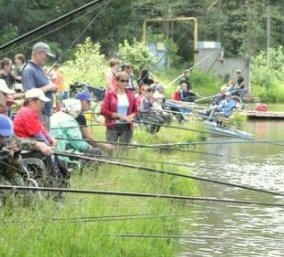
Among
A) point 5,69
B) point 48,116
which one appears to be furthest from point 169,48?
point 48,116

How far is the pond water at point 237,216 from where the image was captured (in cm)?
904

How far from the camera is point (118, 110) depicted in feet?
39.0

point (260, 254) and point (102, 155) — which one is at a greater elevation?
point (102, 155)

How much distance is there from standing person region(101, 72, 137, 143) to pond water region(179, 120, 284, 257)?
1.27 meters

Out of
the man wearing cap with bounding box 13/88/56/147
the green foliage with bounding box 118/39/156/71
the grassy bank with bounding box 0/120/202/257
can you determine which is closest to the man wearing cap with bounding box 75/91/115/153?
the grassy bank with bounding box 0/120/202/257

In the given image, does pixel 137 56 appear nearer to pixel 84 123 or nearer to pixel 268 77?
pixel 268 77

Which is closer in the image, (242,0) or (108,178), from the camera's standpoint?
(108,178)

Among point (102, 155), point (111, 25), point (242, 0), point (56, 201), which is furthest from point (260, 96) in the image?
point (56, 201)

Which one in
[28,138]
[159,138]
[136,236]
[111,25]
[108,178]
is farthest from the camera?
[111,25]

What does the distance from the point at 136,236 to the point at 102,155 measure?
2.71 m

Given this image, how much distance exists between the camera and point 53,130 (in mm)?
10039

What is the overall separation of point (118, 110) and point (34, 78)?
7.40 feet

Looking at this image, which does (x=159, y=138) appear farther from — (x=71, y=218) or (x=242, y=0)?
(x=242, y=0)

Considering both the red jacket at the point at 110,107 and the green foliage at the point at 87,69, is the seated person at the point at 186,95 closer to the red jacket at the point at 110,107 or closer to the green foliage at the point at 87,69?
the green foliage at the point at 87,69
